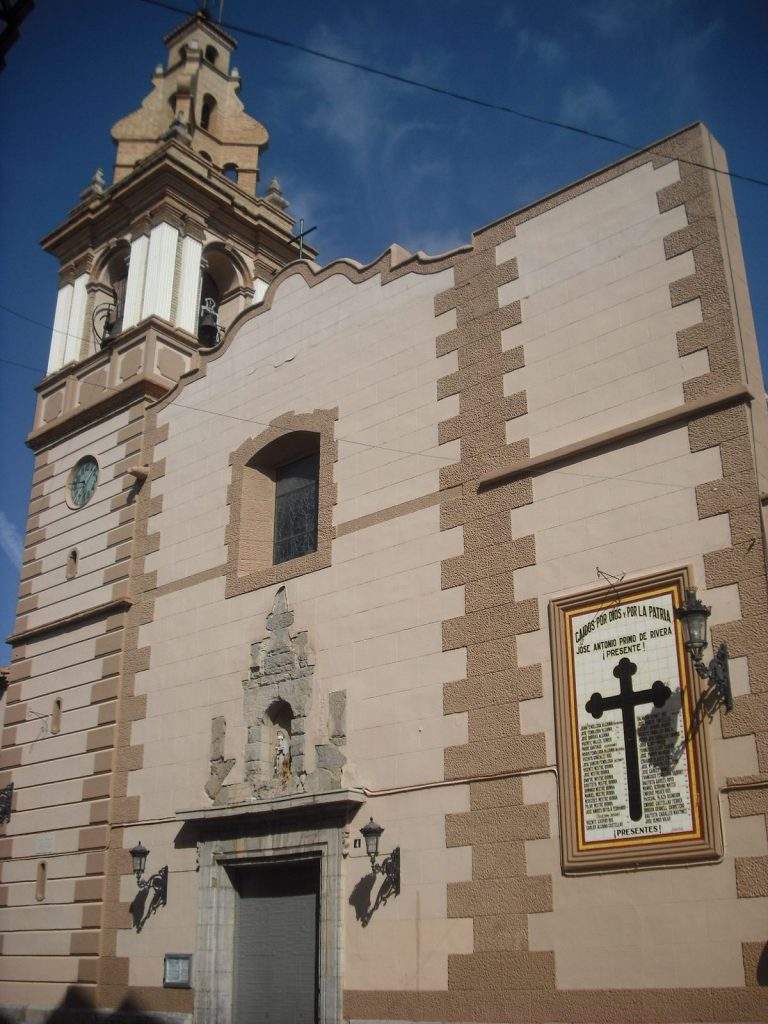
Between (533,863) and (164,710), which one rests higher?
(164,710)

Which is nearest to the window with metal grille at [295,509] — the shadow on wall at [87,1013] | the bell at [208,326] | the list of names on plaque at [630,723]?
the list of names on plaque at [630,723]

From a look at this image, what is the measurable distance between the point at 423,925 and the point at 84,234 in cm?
1511

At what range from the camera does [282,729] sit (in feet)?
46.6

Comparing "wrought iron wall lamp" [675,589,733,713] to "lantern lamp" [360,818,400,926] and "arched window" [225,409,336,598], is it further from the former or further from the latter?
"arched window" [225,409,336,598]

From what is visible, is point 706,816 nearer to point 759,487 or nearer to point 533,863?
point 533,863

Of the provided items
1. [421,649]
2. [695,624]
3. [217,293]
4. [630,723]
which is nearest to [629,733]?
[630,723]

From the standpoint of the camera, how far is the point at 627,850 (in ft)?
33.6

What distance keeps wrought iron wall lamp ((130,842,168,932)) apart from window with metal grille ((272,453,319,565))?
168 inches

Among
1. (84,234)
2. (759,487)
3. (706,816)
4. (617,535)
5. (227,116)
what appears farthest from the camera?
(227,116)

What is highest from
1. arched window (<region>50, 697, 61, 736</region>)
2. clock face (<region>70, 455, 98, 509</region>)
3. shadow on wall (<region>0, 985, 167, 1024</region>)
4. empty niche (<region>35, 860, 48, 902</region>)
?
clock face (<region>70, 455, 98, 509</region>)

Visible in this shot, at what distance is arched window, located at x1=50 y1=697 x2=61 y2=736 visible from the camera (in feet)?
56.9

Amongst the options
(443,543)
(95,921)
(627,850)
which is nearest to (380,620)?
(443,543)

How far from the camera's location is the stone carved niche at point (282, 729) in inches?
524

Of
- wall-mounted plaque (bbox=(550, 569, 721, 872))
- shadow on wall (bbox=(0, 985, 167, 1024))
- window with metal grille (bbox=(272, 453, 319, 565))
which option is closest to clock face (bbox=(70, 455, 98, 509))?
window with metal grille (bbox=(272, 453, 319, 565))
